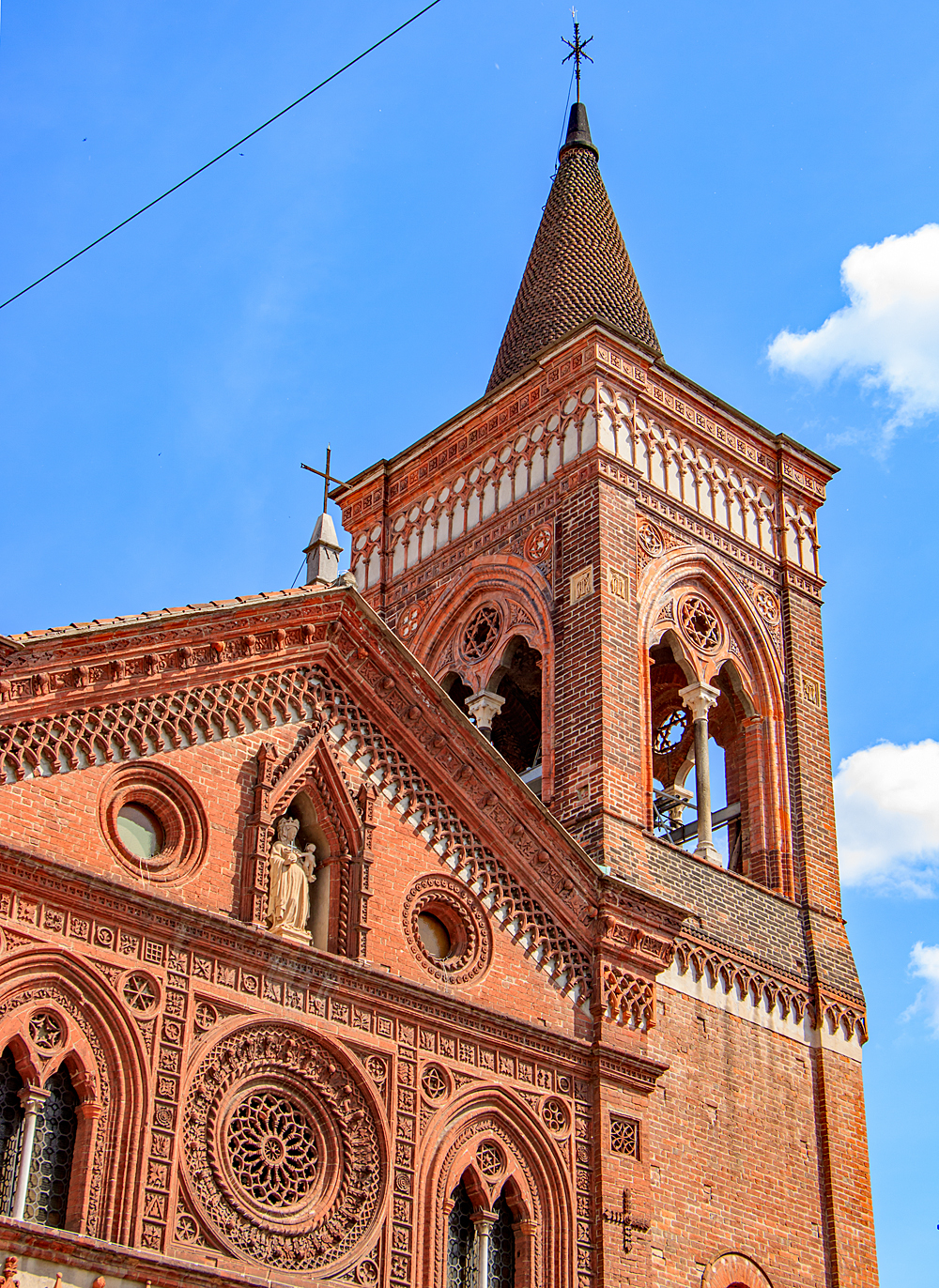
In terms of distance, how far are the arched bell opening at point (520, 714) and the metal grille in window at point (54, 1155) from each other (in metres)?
10.4

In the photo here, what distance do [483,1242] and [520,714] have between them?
948 cm

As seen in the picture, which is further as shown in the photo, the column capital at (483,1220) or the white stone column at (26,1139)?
the column capital at (483,1220)

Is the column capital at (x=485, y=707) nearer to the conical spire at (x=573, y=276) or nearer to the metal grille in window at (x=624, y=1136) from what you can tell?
the conical spire at (x=573, y=276)

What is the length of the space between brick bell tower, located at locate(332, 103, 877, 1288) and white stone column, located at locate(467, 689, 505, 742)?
0.04 meters

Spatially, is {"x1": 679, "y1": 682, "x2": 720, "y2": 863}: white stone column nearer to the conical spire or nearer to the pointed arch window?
the conical spire

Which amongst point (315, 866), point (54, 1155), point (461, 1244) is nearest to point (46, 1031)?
point (54, 1155)

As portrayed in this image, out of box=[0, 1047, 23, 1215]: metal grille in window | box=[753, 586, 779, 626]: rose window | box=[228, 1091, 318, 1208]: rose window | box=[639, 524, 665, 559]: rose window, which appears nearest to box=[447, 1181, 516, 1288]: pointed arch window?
box=[228, 1091, 318, 1208]: rose window

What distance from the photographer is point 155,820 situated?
1547cm

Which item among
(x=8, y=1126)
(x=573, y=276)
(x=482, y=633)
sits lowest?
(x=8, y=1126)

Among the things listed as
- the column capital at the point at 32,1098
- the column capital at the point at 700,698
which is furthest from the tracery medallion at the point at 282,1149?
the column capital at the point at 700,698

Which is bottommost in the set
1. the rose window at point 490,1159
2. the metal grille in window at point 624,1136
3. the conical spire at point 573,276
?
the rose window at point 490,1159

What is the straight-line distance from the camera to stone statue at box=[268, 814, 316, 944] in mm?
15578

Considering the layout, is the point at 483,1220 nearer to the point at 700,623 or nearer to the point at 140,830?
the point at 140,830

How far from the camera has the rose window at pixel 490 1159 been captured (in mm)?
15977
